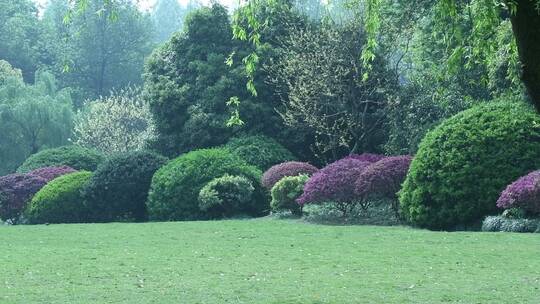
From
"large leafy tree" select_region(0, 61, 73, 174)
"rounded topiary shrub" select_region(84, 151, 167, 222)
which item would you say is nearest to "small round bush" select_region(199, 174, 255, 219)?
"rounded topiary shrub" select_region(84, 151, 167, 222)

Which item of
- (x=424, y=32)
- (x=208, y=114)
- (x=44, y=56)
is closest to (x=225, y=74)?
(x=208, y=114)

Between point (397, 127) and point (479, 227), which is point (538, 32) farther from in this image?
→ point (397, 127)

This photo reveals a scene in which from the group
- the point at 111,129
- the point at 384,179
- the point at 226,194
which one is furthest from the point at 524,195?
the point at 111,129

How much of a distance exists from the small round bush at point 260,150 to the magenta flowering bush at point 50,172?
519 centimetres

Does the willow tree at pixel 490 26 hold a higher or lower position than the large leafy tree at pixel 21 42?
lower

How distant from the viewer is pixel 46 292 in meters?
11.2

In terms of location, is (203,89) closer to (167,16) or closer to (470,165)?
(470,165)

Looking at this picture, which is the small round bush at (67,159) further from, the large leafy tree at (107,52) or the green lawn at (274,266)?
the large leafy tree at (107,52)

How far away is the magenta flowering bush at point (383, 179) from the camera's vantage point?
20.7 meters

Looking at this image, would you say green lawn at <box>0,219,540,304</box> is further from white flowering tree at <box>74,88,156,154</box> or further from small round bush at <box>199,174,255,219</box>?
white flowering tree at <box>74,88,156,154</box>

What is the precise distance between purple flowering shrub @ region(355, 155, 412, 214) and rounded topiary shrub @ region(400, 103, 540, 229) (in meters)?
1.03

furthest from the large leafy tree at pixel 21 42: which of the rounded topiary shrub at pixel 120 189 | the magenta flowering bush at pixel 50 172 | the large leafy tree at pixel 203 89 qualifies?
the rounded topiary shrub at pixel 120 189

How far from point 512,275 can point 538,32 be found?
6018mm

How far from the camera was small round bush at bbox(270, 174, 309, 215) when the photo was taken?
899 inches
